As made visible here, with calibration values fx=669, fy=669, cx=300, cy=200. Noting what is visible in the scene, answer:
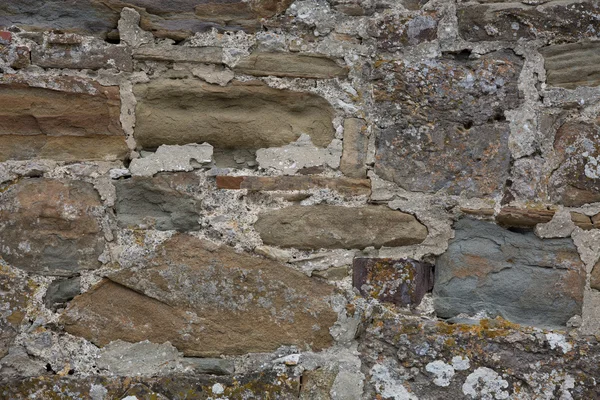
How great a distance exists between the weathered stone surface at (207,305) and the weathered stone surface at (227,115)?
26cm

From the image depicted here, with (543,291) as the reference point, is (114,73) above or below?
above

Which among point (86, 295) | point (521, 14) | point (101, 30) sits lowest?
point (86, 295)

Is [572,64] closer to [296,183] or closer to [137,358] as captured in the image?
[296,183]

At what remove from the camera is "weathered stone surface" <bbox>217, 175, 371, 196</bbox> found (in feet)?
5.18

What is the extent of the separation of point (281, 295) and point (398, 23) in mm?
714

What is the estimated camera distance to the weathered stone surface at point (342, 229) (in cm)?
157

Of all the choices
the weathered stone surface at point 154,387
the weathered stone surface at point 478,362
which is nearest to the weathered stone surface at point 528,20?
the weathered stone surface at point 478,362

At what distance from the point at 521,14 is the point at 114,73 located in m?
0.99

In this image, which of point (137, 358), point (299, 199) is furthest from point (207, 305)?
point (299, 199)

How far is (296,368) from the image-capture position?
1.53m

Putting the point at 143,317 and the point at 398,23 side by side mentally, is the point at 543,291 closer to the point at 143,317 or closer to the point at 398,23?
the point at 398,23

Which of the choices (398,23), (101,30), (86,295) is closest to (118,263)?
(86,295)

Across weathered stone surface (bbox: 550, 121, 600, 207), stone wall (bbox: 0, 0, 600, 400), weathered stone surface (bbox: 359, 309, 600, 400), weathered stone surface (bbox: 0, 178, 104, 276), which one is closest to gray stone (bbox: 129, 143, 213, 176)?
stone wall (bbox: 0, 0, 600, 400)

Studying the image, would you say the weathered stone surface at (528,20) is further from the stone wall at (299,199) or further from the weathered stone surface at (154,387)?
the weathered stone surface at (154,387)
